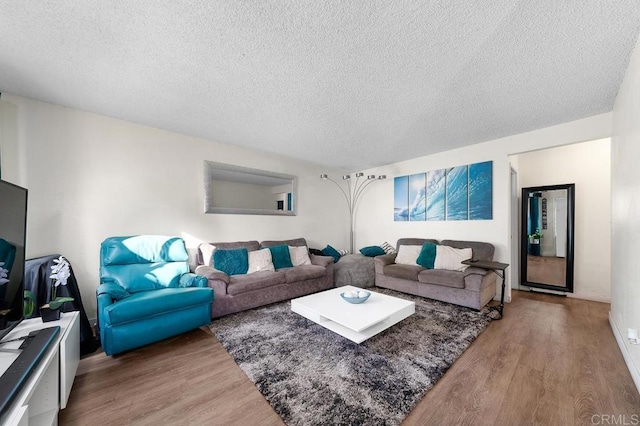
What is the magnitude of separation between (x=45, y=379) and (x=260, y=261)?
2287mm

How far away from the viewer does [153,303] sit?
6.96ft

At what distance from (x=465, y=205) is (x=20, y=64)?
5228 millimetres

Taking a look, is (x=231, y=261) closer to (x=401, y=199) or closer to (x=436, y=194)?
(x=401, y=199)

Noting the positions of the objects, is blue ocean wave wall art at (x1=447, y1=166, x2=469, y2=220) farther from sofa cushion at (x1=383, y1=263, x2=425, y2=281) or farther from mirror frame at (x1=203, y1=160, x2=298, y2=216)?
mirror frame at (x1=203, y1=160, x2=298, y2=216)

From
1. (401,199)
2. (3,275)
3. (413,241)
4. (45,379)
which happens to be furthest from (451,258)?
(3,275)

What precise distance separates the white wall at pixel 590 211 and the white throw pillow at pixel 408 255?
7.51ft

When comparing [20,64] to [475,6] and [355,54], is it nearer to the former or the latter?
[355,54]

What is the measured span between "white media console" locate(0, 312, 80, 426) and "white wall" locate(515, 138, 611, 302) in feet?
18.5

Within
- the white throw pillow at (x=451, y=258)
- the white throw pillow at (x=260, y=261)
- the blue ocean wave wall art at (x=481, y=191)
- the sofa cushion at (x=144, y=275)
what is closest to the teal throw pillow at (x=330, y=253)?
the white throw pillow at (x=260, y=261)

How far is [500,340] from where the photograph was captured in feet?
7.49

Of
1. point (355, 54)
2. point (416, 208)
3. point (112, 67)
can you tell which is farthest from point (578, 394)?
point (112, 67)

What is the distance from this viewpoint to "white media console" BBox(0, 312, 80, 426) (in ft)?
2.94

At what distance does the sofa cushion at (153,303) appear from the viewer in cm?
197

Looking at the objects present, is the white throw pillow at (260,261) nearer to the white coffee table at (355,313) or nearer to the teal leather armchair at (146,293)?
the teal leather armchair at (146,293)
